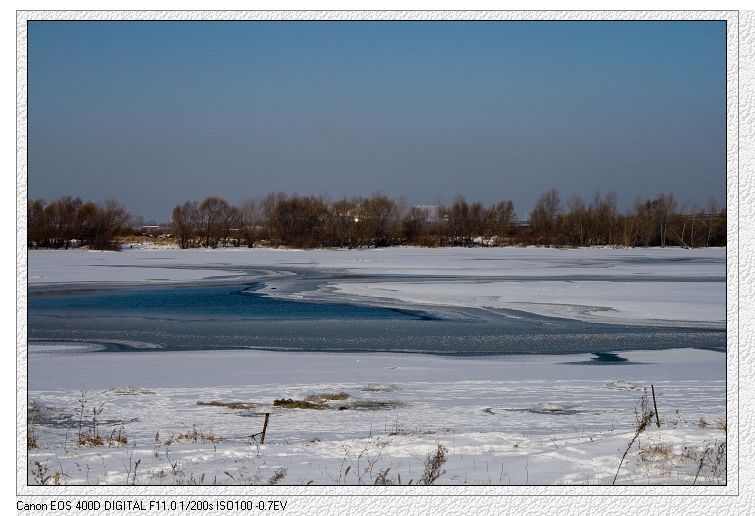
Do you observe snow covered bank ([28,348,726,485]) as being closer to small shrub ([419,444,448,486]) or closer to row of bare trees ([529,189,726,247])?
small shrub ([419,444,448,486])

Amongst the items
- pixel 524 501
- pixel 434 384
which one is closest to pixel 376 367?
pixel 434 384

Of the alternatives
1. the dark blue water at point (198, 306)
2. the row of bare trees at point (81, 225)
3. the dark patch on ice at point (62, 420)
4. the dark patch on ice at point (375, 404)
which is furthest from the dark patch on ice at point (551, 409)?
the row of bare trees at point (81, 225)

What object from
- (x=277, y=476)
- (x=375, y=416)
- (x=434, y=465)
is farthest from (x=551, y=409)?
(x=277, y=476)

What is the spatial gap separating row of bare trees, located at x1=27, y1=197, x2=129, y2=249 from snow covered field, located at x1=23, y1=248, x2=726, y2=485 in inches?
947

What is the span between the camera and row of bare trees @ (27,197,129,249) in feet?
106

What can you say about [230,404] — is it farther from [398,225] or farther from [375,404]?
[398,225]

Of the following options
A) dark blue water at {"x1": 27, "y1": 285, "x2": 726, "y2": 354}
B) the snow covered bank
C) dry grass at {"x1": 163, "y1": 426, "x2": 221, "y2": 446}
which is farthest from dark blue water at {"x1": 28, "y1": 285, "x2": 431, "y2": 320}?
dry grass at {"x1": 163, "y1": 426, "x2": 221, "y2": 446}

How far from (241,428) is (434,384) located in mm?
2595

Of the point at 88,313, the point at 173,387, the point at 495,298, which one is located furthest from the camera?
the point at 495,298

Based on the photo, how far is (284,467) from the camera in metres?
4.31

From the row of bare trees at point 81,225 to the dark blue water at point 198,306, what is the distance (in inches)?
579

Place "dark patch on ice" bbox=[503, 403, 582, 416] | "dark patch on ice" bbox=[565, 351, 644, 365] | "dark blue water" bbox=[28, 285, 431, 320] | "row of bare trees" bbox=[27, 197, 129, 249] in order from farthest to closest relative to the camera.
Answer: "row of bare trees" bbox=[27, 197, 129, 249] → "dark blue water" bbox=[28, 285, 431, 320] → "dark patch on ice" bbox=[565, 351, 644, 365] → "dark patch on ice" bbox=[503, 403, 582, 416]

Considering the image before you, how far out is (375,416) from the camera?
635 centimetres

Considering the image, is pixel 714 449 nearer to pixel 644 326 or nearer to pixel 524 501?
pixel 524 501
